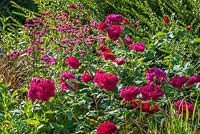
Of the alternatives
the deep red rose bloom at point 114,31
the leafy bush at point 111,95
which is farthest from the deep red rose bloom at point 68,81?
the deep red rose bloom at point 114,31

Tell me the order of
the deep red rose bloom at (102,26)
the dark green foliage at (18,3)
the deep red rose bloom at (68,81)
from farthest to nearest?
the dark green foliage at (18,3) → the deep red rose bloom at (102,26) → the deep red rose bloom at (68,81)

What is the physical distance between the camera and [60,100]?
3.22m

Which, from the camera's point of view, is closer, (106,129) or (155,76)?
(106,129)

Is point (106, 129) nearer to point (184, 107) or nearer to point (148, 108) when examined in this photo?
point (148, 108)

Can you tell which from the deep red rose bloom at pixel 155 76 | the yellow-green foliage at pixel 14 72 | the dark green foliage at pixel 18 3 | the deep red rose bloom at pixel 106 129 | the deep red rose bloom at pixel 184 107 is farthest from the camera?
the dark green foliage at pixel 18 3

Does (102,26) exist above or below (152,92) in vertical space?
above

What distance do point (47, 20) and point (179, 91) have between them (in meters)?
2.22

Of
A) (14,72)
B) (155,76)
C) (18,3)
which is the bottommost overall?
(14,72)

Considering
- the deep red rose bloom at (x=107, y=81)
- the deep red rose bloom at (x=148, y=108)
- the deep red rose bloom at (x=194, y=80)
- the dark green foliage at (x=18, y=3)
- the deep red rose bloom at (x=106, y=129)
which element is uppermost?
the dark green foliage at (x=18, y=3)

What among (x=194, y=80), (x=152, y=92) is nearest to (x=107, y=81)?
(x=152, y=92)

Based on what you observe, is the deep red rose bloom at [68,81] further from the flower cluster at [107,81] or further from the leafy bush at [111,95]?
the flower cluster at [107,81]

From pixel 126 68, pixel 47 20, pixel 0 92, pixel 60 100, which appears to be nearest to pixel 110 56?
pixel 126 68

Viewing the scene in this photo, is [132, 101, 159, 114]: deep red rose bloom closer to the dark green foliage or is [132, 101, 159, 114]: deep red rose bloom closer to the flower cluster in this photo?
the flower cluster

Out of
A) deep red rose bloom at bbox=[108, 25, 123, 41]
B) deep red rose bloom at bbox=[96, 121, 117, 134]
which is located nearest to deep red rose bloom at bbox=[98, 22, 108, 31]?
deep red rose bloom at bbox=[108, 25, 123, 41]
